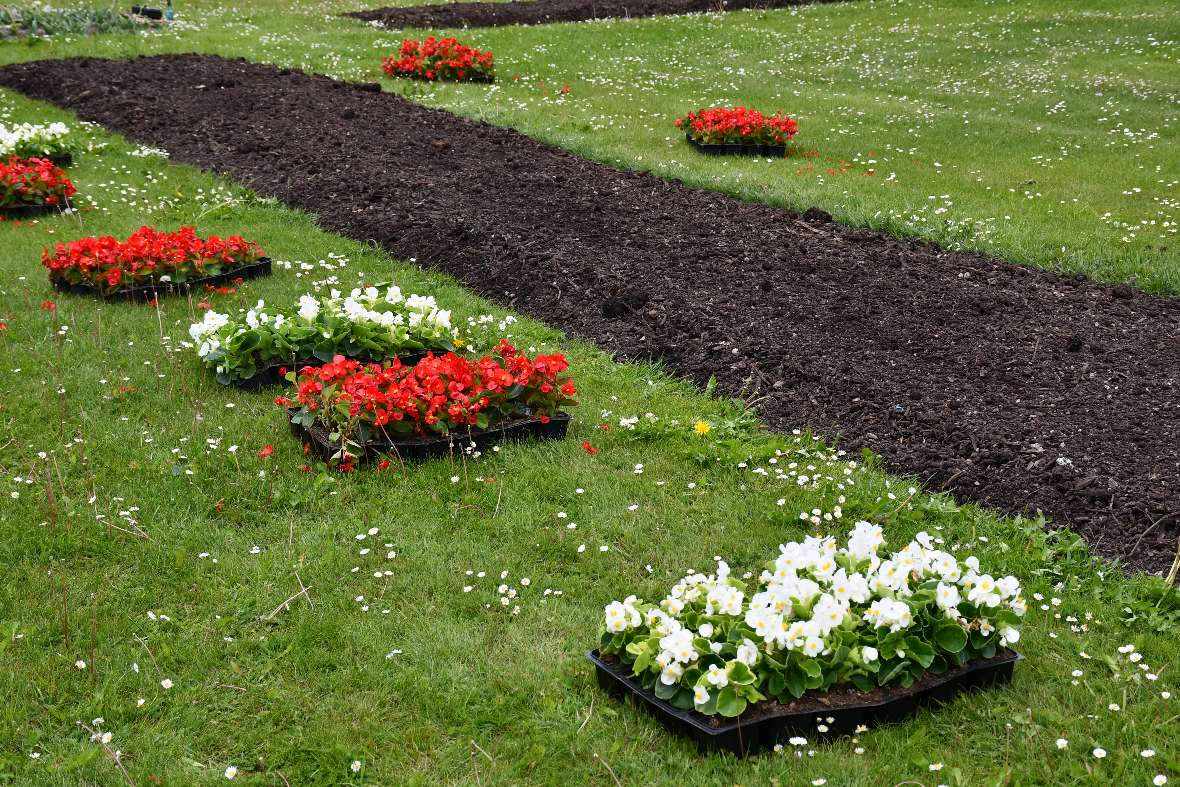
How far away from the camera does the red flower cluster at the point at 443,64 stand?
638 inches

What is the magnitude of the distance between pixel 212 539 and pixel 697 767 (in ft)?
8.44

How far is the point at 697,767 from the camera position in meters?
3.58

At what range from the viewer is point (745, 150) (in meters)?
12.1

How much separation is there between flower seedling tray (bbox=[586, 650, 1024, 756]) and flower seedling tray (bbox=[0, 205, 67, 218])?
27.4 ft

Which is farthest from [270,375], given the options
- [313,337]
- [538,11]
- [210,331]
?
[538,11]

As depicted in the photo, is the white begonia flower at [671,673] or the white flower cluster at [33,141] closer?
the white begonia flower at [671,673]

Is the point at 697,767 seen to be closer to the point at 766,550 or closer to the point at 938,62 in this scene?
the point at 766,550

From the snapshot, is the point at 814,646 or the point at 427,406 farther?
the point at 427,406

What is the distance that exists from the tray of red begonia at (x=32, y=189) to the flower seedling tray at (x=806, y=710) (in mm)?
8280

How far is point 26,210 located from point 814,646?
912 cm

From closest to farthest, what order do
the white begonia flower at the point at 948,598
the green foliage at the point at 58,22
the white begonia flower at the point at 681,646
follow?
the white begonia flower at the point at 681,646
the white begonia flower at the point at 948,598
the green foliage at the point at 58,22

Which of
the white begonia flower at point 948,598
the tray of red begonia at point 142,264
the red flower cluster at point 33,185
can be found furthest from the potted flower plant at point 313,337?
the red flower cluster at point 33,185

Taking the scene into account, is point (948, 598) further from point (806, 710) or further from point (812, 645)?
point (806, 710)

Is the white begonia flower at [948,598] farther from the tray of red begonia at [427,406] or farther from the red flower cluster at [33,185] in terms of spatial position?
the red flower cluster at [33,185]
